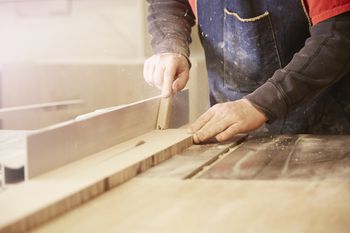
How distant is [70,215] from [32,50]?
4.24 m

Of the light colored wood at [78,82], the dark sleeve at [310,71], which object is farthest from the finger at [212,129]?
the light colored wood at [78,82]

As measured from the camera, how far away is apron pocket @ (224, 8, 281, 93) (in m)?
2.36

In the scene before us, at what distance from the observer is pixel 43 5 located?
4898mm

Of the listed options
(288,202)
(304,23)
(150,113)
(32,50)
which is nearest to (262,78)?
(304,23)

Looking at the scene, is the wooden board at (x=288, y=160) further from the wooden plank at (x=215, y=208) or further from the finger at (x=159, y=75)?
the finger at (x=159, y=75)

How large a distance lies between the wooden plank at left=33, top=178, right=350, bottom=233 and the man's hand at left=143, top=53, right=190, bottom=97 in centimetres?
85

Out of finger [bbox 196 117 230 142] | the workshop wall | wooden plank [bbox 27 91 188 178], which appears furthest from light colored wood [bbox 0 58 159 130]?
finger [bbox 196 117 230 142]

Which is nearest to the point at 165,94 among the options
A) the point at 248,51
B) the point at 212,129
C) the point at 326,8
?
the point at 212,129

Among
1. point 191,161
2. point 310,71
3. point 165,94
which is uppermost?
point 310,71

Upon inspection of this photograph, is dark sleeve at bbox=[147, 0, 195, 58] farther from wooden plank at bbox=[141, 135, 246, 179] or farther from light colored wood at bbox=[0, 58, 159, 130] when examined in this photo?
light colored wood at bbox=[0, 58, 159, 130]

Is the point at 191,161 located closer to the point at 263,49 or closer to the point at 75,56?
the point at 263,49

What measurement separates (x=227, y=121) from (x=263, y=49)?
0.58 m

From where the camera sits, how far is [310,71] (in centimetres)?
206

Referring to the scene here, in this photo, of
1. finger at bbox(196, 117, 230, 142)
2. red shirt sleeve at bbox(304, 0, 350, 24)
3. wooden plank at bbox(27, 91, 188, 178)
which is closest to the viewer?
wooden plank at bbox(27, 91, 188, 178)
